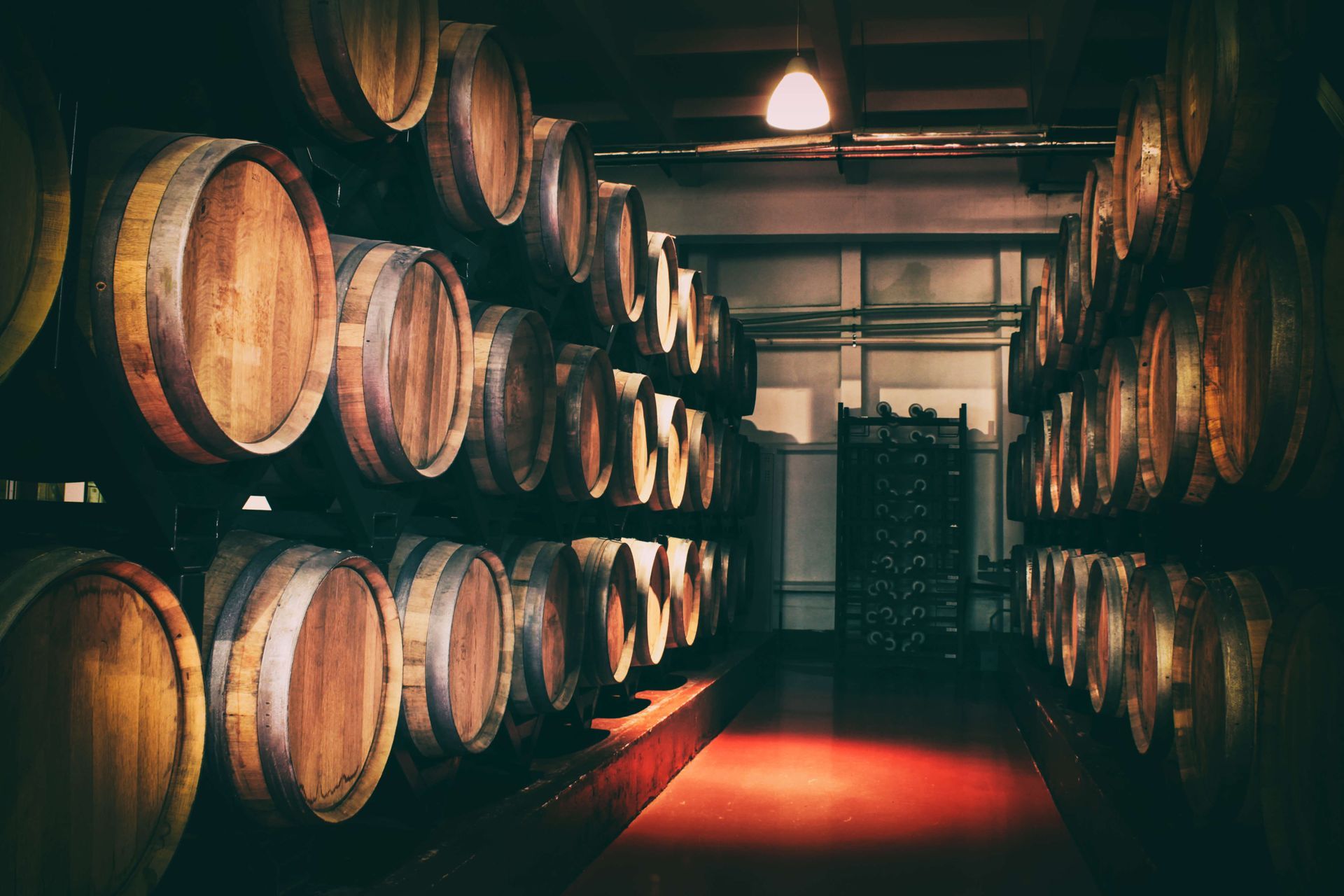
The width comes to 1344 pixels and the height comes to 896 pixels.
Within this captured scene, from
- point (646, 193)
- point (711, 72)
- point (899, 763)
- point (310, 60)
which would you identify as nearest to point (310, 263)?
point (310, 60)

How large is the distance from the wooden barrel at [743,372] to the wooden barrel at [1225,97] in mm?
6185

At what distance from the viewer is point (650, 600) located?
580 cm

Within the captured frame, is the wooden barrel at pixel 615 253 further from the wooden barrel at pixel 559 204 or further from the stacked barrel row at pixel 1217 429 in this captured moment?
the stacked barrel row at pixel 1217 429

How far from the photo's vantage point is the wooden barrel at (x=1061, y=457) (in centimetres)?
584

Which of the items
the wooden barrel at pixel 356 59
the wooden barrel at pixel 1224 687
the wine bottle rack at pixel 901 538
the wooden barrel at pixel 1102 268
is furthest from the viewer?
the wine bottle rack at pixel 901 538

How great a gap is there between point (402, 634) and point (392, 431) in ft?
2.14

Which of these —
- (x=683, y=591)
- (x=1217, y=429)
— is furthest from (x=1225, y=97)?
(x=683, y=591)

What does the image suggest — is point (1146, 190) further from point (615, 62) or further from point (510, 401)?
point (615, 62)

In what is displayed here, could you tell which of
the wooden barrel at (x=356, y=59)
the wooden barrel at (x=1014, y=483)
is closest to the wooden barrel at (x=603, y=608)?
the wooden barrel at (x=356, y=59)

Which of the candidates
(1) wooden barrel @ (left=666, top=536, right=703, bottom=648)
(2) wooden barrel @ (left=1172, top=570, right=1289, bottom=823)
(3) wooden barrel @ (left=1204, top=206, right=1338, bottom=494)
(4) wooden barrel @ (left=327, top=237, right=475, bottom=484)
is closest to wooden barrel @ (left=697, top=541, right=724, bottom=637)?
(1) wooden barrel @ (left=666, top=536, right=703, bottom=648)

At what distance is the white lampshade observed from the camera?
6609 millimetres

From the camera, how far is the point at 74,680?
1.82 meters

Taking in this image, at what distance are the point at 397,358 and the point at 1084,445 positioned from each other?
3545 mm

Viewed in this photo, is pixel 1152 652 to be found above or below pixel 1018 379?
below
